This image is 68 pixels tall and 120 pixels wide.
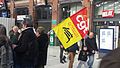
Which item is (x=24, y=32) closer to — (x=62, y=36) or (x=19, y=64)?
(x=19, y=64)

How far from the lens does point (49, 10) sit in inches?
1102

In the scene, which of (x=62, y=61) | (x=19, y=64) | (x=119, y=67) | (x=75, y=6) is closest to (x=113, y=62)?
(x=119, y=67)

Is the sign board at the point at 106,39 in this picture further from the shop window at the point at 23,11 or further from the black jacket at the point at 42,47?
the shop window at the point at 23,11

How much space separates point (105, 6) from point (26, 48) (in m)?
15.1

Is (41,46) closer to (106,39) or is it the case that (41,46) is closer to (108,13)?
(106,39)

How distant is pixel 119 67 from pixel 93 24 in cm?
2128

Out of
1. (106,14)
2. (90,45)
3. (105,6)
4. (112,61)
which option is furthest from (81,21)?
(105,6)

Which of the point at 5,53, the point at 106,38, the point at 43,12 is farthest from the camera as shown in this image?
the point at 43,12

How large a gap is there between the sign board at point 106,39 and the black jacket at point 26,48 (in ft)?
26.2

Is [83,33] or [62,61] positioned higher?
[83,33]

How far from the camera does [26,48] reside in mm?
6816

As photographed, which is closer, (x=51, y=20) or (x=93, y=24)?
(x=93, y=24)

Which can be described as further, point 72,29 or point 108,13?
point 108,13

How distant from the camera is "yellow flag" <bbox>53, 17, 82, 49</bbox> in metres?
9.52
